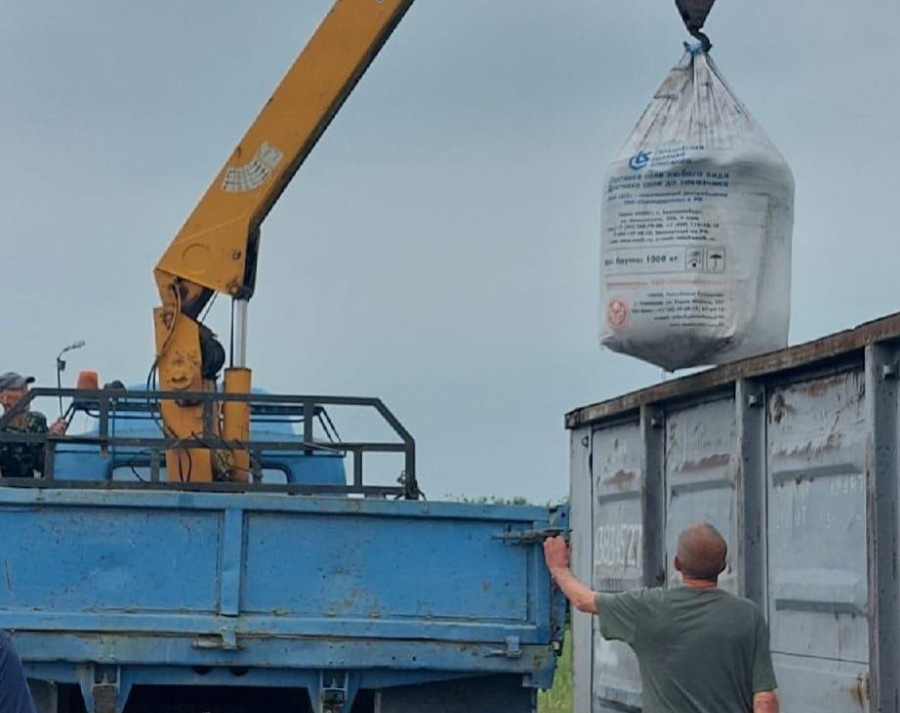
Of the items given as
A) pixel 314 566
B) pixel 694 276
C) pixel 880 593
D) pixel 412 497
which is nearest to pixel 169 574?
pixel 314 566

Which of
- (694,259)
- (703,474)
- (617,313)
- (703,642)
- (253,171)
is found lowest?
(703,642)

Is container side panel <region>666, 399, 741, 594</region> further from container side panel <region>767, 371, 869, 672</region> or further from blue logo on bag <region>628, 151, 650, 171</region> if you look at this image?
blue logo on bag <region>628, 151, 650, 171</region>

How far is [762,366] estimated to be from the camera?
6227 millimetres

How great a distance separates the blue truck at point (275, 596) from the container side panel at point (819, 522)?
4.19 ft

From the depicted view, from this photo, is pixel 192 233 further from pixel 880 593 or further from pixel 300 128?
pixel 880 593

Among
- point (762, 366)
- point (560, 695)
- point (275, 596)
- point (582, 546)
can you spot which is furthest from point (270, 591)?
point (560, 695)

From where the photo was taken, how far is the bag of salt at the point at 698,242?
6973mm

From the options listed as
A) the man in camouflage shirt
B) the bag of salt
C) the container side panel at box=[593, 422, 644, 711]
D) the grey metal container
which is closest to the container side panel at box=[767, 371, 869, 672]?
the grey metal container

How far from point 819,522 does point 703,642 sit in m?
0.54

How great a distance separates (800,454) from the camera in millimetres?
5965

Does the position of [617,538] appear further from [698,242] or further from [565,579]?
[565,579]

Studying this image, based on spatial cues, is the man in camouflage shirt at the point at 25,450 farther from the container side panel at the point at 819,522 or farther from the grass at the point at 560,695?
the grass at the point at 560,695

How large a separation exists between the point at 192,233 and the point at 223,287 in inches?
13.5

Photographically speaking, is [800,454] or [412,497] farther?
[412,497]
